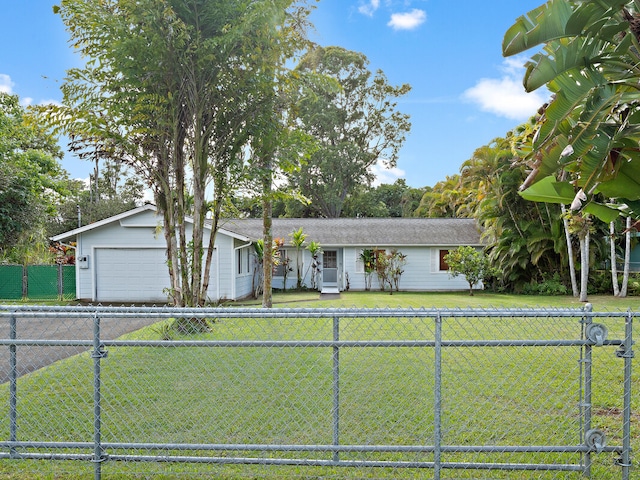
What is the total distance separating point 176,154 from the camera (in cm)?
965

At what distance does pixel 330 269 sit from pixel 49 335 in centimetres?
1257

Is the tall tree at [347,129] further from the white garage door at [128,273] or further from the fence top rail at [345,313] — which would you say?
the fence top rail at [345,313]

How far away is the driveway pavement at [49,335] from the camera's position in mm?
7844

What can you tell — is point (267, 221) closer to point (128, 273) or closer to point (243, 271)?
point (243, 271)

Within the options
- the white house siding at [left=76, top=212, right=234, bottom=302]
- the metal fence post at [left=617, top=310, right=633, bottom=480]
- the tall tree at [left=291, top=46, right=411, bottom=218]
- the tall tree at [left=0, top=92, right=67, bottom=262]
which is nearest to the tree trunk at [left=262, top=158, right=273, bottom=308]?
the white house siding at [left=76, top=212, right=234, bottom=302]

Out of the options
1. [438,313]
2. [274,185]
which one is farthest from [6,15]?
[438,313]

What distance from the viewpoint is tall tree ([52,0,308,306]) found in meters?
8.95

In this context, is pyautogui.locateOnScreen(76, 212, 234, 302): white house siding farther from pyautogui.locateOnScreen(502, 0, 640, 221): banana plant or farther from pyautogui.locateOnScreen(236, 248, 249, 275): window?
pyautogui.locateOnScreen(502, 0, 640, 221): banana plant

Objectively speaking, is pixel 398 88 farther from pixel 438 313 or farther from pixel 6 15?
pixel 438 313

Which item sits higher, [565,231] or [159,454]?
[565,231]

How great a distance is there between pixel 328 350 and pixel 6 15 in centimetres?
1337

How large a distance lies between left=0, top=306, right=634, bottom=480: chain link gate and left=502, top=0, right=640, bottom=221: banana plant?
1.20 meters

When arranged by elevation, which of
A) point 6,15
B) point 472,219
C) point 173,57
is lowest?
point 472,219

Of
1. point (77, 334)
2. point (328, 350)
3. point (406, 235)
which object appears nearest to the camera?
point (328, 350)
